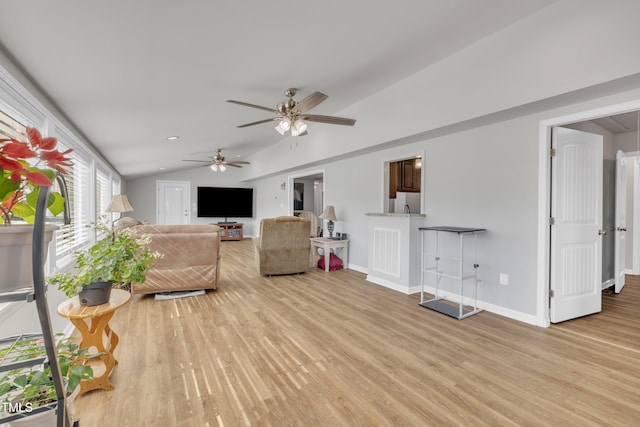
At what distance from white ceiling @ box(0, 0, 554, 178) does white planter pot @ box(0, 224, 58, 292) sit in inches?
56.7

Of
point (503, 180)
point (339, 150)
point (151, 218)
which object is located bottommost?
point (151, 218)

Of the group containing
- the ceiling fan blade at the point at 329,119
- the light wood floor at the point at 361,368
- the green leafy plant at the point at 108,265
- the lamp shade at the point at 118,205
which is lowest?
the light wood floor at the point at 361,368

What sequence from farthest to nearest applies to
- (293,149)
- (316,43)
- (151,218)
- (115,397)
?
(151,218)
(293,149)
(316,43)
(115,397)

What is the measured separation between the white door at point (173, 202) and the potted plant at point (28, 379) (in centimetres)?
980

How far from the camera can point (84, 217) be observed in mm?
4023

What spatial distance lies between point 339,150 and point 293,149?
194cm

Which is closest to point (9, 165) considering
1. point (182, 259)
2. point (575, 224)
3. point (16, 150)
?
point (16, 150)

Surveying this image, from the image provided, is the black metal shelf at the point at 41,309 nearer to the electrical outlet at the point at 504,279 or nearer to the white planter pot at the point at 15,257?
the white planter pot at the point at 15,257

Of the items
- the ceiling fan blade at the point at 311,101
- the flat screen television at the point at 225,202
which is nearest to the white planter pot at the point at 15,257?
the ceiling fan blade at the point at 311,101

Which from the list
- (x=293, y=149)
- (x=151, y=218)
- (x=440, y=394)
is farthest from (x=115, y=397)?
(x=151, y=218)

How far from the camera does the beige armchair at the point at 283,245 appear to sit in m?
4.83

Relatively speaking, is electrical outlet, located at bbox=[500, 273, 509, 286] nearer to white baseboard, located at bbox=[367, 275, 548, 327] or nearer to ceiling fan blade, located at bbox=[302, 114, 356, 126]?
white baseboard, located at bbox=[367, 275, 548, 327]

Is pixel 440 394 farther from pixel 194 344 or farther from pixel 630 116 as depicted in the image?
pixel 630 116

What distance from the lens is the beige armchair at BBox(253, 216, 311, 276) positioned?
190 inches
